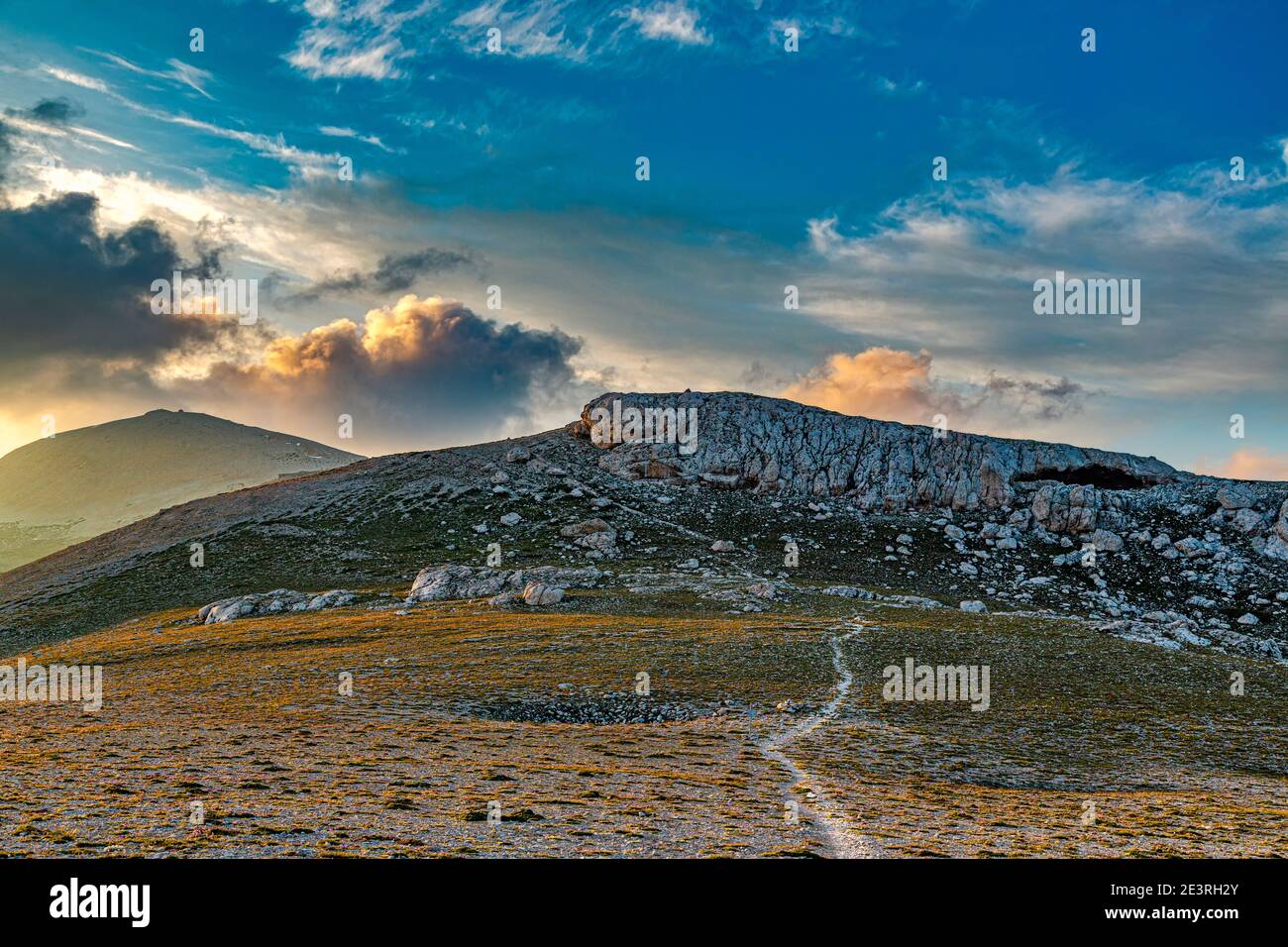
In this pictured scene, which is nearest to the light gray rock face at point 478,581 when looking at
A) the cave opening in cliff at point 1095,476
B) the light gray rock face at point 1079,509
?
the light gray rock face at point 1079,509

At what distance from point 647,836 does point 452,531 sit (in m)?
106

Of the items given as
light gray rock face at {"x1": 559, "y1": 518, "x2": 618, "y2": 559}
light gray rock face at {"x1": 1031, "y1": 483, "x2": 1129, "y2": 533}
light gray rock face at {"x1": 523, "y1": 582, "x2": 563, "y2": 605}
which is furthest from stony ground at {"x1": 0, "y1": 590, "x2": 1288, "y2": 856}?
light gray rock face at {"x1": 1031, "y1": 483, "x2": 1129, "y2": 533}

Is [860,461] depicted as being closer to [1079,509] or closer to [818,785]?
[1079,509]

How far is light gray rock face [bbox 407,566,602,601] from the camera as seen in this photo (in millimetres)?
82375

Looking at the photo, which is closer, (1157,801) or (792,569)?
(1157,801)

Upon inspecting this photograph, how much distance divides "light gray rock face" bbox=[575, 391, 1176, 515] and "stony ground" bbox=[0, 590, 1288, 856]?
80618mm

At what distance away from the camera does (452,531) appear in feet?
389

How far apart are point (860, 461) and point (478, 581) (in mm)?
91695

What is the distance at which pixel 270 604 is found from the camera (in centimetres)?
7994

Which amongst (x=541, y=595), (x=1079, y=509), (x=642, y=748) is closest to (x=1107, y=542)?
(x=1079, y=509)
